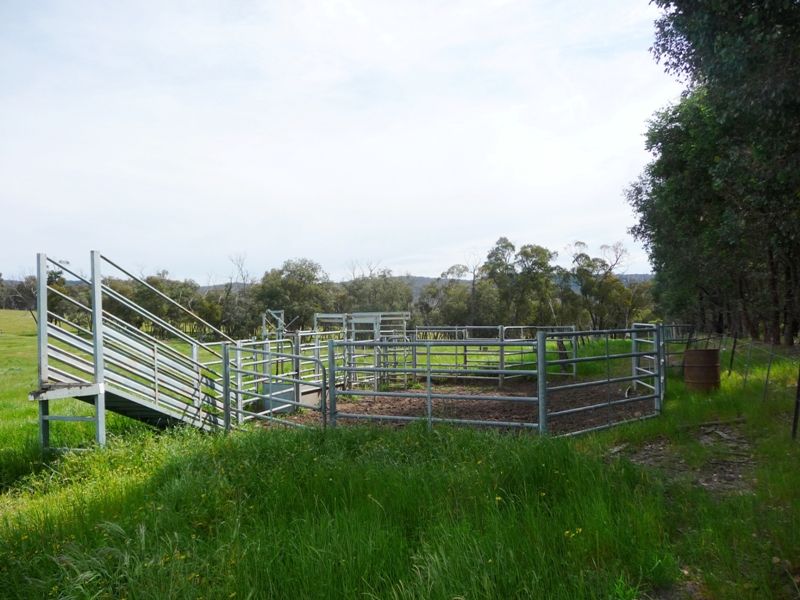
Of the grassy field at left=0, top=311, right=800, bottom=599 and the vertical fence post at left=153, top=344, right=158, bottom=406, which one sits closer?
the grassy field at left=0, top=311, right=800, bottom=599

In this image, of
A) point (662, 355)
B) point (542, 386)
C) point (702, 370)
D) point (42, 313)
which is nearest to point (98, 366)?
point (42, 313)

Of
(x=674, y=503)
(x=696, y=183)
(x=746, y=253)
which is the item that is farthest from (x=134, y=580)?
(x=746, y=253)

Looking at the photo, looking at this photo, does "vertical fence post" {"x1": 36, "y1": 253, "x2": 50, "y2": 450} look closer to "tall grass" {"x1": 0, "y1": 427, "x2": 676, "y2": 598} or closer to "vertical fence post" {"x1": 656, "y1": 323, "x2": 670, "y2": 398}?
"tall grass" {"x1": 0, "y1": 427, "x2": 676, "y2": 598}

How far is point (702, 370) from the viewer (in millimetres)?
10094

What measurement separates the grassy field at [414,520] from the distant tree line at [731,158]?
13.4ft

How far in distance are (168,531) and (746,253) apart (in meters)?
20.0

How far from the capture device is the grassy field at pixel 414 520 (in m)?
3.44

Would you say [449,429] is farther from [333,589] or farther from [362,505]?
[333,589]

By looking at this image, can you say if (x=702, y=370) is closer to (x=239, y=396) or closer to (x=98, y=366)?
(x=239, y=396)

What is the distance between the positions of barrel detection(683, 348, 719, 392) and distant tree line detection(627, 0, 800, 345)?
87.3 inches

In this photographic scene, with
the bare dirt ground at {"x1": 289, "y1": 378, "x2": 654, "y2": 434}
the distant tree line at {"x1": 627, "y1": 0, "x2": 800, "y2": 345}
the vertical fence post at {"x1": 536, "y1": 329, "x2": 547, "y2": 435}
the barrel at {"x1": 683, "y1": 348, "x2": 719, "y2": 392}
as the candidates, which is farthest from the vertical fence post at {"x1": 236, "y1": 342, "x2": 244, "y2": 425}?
the distant tree line at {"x1": 627, "y1": 0, "x2": 800, "y2": 345}

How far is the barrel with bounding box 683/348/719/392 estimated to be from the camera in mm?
10023

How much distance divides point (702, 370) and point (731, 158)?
3724 mm

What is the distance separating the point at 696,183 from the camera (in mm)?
16625
